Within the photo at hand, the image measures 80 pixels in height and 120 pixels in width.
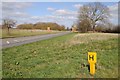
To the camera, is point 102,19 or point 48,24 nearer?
point 102,19

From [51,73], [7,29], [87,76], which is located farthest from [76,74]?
[7,29]

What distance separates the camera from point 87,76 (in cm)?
762

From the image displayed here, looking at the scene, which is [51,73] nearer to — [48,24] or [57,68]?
[57,68]

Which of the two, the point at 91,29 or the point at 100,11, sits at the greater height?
the point at 100,11

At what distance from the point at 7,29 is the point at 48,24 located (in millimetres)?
78315

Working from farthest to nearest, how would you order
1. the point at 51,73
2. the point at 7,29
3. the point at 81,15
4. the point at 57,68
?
the point at 81,15
the point at 7,29
the point at 57,68
the point at 51,73

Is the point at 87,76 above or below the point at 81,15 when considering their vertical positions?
below

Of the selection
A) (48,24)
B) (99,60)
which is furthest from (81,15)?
(99,60)

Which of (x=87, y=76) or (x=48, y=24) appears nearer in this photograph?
(x=87, y=76)

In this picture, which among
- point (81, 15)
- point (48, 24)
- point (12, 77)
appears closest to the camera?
point (12, 77)

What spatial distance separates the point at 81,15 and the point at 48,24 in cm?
5374

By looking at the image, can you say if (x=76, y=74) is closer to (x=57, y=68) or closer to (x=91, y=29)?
(x=57, y=68)

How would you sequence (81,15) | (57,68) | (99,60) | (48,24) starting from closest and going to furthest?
(57,68) → (99,60) → (81,15) → (48,24)

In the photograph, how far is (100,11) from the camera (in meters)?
79.2
